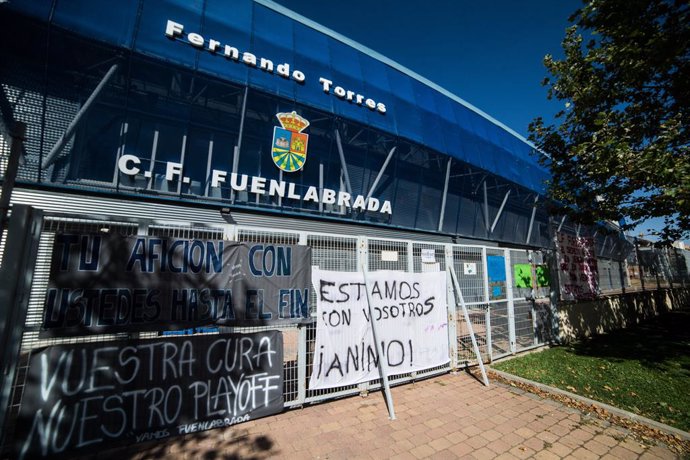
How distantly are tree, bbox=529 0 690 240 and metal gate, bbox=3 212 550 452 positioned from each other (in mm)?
2598

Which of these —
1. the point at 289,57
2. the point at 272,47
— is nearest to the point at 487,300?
the point at 289,57

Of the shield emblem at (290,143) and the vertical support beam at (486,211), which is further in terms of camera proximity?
the vertical support beam at (486,211)

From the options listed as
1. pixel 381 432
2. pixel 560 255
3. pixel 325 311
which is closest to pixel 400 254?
pixel 325 311

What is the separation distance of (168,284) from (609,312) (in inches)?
519

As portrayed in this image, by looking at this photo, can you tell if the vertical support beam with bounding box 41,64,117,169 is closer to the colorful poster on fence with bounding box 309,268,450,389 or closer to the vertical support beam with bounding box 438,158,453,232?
the colorful poster on fence with bounding box 309,268,450,389

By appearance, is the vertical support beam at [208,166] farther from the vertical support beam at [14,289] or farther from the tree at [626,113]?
the tree at [626,113]

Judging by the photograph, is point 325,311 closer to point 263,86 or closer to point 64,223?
point 64,223

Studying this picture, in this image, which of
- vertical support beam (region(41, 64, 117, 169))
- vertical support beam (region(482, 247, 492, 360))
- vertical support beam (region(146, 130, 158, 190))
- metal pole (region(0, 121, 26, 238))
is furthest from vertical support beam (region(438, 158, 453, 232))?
metal pole (region(0, 121, 26, 238))

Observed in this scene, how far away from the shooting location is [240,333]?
4039mm

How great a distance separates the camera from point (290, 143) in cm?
1309

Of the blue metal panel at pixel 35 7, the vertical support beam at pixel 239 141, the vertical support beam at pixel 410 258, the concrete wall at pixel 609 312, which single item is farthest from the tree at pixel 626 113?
the blue metal panel at pixel 35 7

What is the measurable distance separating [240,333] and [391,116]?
49.4ft

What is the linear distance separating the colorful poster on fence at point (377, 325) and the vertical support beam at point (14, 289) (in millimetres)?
3253

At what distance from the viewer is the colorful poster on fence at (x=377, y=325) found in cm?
455
